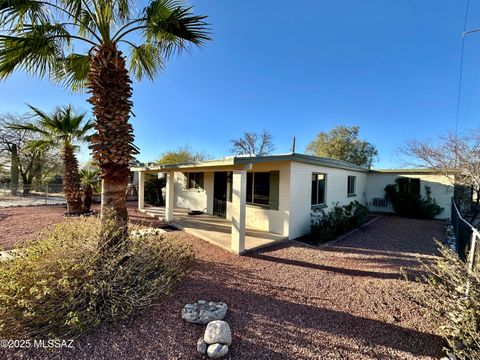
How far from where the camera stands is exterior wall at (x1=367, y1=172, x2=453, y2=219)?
39.6 ft

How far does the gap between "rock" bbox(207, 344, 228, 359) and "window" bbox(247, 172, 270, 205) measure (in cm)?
573

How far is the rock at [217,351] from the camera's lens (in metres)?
2.31

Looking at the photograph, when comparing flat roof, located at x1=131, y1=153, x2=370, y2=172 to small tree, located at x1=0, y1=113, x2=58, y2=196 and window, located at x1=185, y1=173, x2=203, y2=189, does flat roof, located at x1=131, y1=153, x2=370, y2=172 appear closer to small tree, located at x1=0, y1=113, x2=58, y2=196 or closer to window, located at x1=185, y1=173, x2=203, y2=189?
window, located at x1=185, y1=173, x2=203, y2=189

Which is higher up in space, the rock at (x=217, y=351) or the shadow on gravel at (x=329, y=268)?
the rock at (x=217, y=351)

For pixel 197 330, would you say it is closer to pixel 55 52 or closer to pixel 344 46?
pixel 55 52

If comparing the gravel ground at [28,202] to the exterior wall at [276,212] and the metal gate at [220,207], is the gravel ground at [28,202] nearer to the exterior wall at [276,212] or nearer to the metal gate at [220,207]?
the metal gate at [220,207]

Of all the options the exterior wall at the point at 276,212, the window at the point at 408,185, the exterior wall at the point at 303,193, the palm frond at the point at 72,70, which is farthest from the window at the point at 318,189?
the palm frond at the point at 72,70

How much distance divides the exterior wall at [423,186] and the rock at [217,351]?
15211 millimetres

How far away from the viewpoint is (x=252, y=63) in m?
11.0

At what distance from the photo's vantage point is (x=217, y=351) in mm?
2326

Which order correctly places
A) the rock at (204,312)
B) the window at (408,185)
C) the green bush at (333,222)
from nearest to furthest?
the rock at (204,312), the green bush at (333,222), the window at (408,185)

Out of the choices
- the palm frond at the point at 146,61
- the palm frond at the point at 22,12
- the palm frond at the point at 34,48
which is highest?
the palm frond at the point at 146,61

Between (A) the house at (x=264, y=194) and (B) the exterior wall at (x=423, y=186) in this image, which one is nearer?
(A) the house at (x=264, y=194)

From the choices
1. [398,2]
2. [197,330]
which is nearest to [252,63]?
[398,2]
